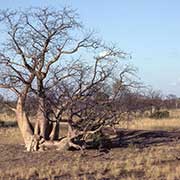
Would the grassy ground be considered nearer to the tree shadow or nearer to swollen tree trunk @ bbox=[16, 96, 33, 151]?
the tree shadow

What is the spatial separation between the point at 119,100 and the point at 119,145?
118 inches

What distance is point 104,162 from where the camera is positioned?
20.8 meters

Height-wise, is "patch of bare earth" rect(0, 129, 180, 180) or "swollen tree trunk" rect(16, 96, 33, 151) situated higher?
"swollen tree trunk" rect(16, 96, 33, 151)

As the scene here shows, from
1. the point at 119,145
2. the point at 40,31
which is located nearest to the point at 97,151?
the point at 119,145

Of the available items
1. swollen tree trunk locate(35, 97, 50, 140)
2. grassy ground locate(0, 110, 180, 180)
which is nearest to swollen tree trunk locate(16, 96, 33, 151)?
swollen tree trunk locate(35, 97, 50, 140)

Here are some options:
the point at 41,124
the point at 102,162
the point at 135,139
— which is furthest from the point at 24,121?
the point at 135,139

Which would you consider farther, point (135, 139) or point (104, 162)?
point (135, 139)

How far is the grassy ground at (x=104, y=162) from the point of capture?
55.6 feet

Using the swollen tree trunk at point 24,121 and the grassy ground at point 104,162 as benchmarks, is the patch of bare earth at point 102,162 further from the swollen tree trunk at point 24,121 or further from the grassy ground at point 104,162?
the swollen tree trunk at point 24,121

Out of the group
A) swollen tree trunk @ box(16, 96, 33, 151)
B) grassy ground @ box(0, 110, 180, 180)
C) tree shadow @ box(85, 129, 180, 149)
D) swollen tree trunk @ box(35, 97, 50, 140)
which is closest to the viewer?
grassy ground @ box(0, 110, 180, 180)

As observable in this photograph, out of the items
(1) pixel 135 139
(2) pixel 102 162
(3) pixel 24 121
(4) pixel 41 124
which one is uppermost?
(3) pixel 24 121

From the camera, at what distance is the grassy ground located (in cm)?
1695

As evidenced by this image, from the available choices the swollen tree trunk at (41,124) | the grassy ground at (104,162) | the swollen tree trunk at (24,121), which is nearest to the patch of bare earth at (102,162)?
the grassy ground at (104,162)

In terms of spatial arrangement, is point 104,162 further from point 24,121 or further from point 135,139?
point 135,139
